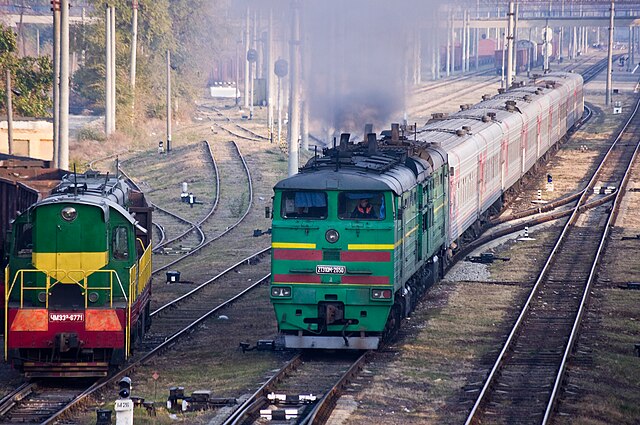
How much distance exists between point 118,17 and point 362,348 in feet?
177

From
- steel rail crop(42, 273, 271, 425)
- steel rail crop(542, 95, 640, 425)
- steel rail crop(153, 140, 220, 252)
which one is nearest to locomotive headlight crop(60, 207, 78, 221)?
steel rail crop(42, 273, 271, 425)

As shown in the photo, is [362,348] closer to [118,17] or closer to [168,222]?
[168,222]

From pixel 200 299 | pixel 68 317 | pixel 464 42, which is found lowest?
pixel 200 299

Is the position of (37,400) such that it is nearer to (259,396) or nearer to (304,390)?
(259,396)

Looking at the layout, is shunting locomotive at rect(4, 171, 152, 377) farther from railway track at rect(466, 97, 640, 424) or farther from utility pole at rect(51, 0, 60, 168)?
utility pole at rect(51, 0, 60, 168)

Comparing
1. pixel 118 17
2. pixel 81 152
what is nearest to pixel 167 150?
pixel 81 152

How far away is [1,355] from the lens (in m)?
17.8

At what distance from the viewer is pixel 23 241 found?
15773mm

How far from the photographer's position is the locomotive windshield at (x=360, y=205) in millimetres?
16859

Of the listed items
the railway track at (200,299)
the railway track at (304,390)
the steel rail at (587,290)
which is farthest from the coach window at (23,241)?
the steel rail at (587,290)

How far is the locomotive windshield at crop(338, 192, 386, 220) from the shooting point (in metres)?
16.9

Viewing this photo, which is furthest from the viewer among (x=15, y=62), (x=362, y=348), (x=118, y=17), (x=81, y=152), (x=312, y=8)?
(x=118, y=17)

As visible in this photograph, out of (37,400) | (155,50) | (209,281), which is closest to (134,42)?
(155,50)

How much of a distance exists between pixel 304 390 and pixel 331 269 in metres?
2.08
